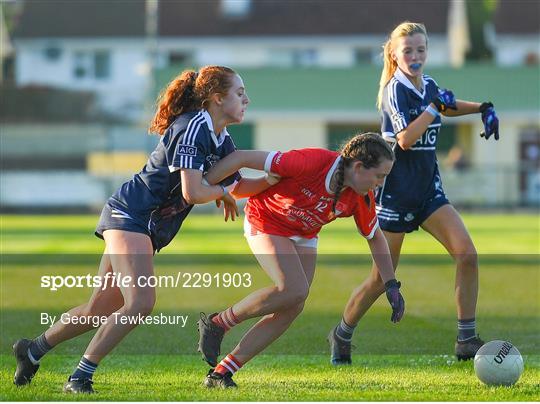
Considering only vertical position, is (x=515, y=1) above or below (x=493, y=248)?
above

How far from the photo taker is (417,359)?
26.9 feet

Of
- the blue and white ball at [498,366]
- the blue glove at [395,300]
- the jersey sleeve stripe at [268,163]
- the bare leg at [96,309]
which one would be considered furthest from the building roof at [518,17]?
the bare leg at [96,309]

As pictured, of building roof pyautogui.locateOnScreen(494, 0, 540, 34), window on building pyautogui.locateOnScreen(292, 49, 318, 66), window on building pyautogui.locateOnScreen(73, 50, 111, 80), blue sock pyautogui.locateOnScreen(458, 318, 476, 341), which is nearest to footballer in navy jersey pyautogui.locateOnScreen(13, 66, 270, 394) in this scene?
blue sock pyautogui.locateOnScreen(458, 318, 476, 341)

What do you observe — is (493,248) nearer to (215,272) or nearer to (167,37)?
(215,272)

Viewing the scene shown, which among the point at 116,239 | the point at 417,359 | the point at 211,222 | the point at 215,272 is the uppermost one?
the point at 116,239

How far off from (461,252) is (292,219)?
1671 millimetres

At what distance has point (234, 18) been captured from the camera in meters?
59.7

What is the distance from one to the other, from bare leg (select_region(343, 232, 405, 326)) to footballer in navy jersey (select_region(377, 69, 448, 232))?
0.29 feet

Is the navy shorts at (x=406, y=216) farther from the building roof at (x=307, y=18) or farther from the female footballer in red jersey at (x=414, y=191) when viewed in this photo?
the building roof at (x=307, y=18)

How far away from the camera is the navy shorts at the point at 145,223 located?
6590 mm

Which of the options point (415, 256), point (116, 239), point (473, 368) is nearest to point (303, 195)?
point (116, 239)

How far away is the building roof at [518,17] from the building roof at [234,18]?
296 centimetres

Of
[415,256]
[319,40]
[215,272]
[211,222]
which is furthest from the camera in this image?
[319,40]

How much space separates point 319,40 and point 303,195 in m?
52.1
